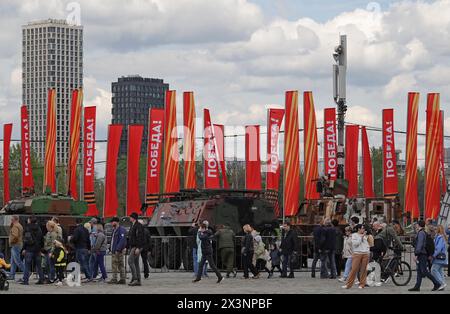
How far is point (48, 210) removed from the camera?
1683 inches

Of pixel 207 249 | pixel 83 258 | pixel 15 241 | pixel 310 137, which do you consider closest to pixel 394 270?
pixel 207 249

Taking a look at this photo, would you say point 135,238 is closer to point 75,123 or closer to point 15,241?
point 15,241

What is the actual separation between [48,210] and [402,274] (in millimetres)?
16122

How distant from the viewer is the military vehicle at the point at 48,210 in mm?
42094

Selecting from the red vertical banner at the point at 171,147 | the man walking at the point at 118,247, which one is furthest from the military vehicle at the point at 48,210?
the man walking at the point at 118,247

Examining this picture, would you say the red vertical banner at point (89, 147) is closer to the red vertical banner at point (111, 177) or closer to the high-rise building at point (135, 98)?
the red vertical banner at point (111, 177)

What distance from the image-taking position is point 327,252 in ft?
108

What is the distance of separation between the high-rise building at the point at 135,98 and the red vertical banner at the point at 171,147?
106 meters

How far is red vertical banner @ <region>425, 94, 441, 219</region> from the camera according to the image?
168 ft

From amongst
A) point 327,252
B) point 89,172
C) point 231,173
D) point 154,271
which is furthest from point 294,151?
point 231,173

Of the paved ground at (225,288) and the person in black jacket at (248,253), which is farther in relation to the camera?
the person in black jacket at (248,253)
